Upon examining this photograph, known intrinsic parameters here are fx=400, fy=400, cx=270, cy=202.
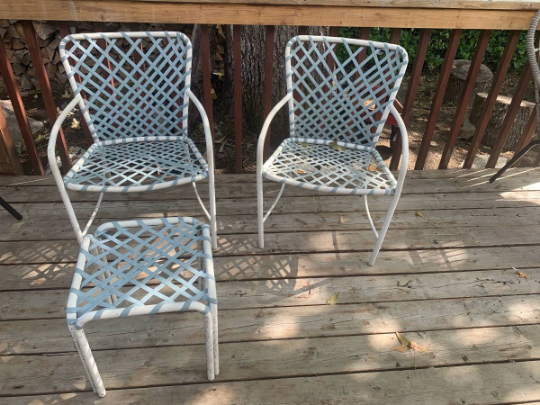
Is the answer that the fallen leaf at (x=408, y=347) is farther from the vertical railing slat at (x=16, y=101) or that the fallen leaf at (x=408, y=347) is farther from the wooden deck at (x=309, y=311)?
the vertical railing slat at (x=16, y=101)

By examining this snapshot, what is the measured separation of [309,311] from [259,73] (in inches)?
70.1

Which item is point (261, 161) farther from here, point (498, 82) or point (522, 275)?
point (498, 82)

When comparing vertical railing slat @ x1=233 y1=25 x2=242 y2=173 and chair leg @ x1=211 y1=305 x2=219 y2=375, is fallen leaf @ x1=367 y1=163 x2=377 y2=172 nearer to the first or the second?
vertical railing slat @ x1=233 y1=25 x2=242 y2=173

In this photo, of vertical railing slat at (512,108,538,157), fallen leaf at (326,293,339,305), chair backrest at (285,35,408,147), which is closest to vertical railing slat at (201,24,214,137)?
chair backrest at (285,35,408,147)

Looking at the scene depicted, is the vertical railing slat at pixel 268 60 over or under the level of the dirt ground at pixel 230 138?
over

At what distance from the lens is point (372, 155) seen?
1944 mm

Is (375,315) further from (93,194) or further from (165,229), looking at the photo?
(93,194)

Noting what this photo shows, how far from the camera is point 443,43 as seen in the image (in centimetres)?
493

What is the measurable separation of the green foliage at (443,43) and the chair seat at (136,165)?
3.42 meters

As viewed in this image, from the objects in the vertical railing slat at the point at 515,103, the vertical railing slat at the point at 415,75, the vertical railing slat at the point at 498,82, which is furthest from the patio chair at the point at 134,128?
the vertical railing slat at the point at 515,103

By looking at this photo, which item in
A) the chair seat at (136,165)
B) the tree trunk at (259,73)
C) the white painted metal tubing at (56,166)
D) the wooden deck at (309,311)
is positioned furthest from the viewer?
the tree trunk at (259,73)

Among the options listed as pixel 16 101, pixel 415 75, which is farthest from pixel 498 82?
pixel 16 101

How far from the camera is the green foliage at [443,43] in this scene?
4.78 m

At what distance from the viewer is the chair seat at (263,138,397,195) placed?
5.45 feet
